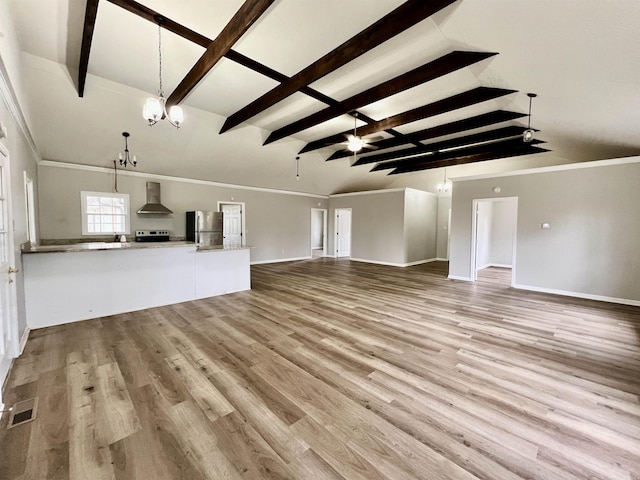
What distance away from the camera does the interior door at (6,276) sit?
7.54 ft

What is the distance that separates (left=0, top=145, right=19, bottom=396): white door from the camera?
90.0 inches

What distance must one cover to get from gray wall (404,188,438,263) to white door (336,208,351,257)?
8.80ft

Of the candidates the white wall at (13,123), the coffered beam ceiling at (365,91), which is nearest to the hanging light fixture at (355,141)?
the coffered beam ceiling at (365,91)

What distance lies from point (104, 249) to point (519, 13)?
545 cm

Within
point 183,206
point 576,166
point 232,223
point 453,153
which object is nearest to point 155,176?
point 183,206

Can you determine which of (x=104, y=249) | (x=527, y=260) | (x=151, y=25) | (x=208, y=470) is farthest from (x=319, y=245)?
(x=208, y=470)

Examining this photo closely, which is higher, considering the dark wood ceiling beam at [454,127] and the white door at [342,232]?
the dark wood ceiling beam at [454,127]

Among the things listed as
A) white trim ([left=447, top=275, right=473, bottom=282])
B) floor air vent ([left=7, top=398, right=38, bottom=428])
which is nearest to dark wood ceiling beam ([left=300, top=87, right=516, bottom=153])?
white trim ([left=447, top=275, right=473, bottom=282])

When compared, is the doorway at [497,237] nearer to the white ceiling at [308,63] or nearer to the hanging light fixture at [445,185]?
the hanging light fixture at [445,185]

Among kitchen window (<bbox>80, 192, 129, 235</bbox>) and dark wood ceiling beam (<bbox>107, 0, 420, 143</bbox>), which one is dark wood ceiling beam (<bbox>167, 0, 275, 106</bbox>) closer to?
dark wood ceiling beam (<bbox>107, 0, 420, 143</bbox>)

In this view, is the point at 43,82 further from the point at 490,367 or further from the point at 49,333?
the point at 490,367

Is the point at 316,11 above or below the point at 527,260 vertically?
above

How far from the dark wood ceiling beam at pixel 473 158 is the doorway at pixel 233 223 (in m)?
5.47

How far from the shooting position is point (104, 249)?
385cm
